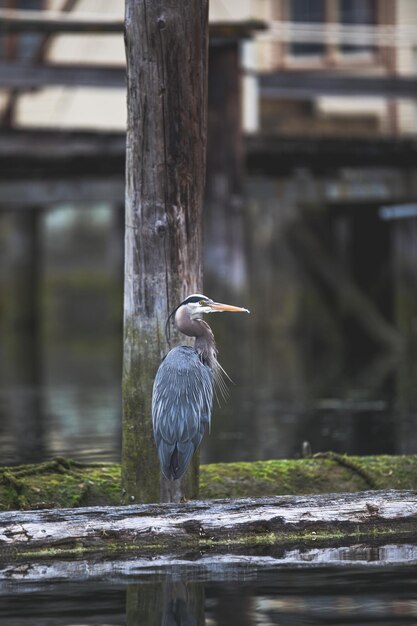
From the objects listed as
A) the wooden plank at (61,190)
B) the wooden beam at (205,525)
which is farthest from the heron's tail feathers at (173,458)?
the wooden plank at (61,190)

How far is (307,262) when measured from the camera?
66.1ft

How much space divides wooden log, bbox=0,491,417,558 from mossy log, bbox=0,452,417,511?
2.25 feet

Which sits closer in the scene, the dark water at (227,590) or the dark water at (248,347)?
the dark water at (227,590)

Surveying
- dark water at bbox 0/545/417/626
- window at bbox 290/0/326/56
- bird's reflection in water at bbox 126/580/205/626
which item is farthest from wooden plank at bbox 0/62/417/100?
bird's reflection in water at bbox 126/580/205/626

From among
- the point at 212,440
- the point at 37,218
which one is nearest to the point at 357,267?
the point at 37,218

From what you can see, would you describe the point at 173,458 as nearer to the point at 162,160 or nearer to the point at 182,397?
the point at 182,397

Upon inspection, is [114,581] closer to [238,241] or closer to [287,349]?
[238,241]

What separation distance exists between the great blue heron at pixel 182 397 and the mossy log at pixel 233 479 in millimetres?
504

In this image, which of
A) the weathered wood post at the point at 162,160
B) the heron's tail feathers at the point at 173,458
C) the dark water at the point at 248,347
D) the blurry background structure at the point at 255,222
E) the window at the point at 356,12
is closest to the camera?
the heron's tail feathers at the point at 173,458

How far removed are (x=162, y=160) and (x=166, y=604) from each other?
2.26 m

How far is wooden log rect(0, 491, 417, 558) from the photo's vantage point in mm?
6199

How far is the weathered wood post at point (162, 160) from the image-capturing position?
6785mm

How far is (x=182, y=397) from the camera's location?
681 centimetres

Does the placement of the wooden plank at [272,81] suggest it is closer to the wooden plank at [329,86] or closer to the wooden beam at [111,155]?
the wooden plank at [329,86]
